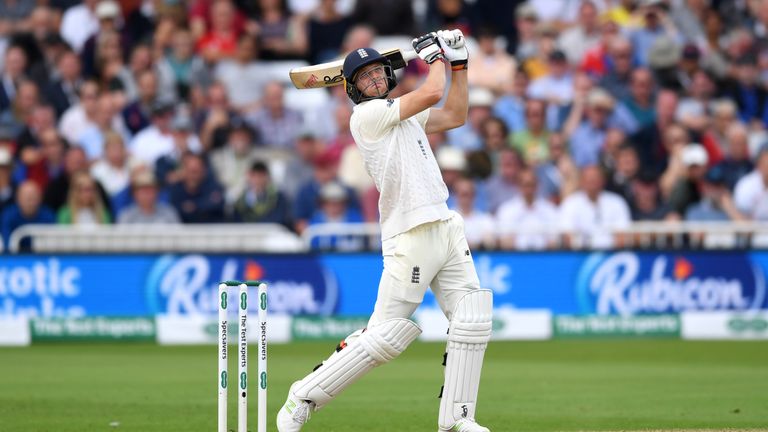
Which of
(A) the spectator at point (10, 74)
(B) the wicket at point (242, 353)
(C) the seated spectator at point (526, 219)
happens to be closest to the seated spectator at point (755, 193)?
(C) the seated spectator at point (526, 219)

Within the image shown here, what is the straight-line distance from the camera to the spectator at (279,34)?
16.0m

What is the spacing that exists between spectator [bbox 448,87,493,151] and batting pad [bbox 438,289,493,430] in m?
8.39

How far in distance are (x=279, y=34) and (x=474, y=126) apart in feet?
Result: 9.15

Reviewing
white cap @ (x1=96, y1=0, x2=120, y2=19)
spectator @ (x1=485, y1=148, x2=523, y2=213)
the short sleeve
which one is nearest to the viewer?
the short sleeve

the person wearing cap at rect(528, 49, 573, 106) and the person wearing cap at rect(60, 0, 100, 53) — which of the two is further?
the person wearing cap at rect(60, 0, 100, 53)

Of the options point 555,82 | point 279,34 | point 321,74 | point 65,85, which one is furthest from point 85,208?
point 321,74

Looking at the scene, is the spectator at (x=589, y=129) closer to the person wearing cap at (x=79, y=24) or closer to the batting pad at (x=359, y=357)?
the person wearing cap at (x=79, y=24)

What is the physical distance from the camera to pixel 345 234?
13.7 metres

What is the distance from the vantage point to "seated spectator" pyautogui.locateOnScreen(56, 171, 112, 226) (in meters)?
13.8

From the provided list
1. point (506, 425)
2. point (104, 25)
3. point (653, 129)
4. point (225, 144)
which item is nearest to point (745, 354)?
point (653, 129)

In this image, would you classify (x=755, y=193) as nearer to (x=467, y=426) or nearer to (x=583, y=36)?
(x=583, y=36)

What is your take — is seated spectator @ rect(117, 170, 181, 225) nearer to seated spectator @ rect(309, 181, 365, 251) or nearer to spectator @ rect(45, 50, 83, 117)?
seated spectator @ rect(309, 181, 365, 251)

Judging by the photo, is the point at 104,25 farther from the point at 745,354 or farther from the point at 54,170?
the point at 745,354

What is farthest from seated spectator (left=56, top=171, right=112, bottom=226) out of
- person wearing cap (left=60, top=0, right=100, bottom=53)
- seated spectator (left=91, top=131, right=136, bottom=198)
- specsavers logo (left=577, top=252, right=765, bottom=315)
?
specsavers logo (left=577, top=252, right=765, bottom=315)
